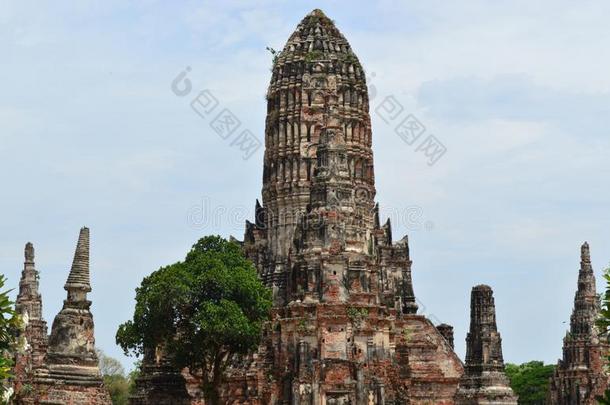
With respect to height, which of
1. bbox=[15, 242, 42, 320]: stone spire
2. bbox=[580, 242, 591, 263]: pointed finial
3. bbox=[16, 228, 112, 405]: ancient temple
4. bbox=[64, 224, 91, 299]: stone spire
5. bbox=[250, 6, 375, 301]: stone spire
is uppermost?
bbox=[250, 6, 375, 301]: stone spire

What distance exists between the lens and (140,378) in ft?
162

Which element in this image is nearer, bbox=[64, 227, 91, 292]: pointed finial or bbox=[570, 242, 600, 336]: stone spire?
bbox=[64, 227, 91, 292]: pointed finial

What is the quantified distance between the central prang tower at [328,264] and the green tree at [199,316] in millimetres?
3981

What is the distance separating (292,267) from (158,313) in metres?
10.8

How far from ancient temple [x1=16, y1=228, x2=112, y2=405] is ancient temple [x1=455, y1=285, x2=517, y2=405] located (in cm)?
2242

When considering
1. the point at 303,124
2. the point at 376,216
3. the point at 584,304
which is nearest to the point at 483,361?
the point at 584,304

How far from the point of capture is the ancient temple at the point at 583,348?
265ft

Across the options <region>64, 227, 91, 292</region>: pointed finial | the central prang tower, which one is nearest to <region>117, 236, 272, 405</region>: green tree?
the central prang tower

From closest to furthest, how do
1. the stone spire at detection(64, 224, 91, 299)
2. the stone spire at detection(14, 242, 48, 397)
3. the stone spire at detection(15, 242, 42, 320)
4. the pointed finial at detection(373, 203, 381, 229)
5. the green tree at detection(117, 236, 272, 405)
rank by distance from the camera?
the stone spire at detection(64, 224, 91, 299) < the stone spire at detection(14, 242, 48, 397) < the stone spire at detection(15, 242, 42, 320) < the green tree at detection(117, 236, 272, 405) < the pointed finial at detection(373, 203, 381, 229)

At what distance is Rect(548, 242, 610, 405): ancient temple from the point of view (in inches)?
3177

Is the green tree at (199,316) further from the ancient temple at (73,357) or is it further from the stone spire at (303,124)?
the ancient temple at (73,357)

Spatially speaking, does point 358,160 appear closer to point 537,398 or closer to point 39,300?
point 39,300

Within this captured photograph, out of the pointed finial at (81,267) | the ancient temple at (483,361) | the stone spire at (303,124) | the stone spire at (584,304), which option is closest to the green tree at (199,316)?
the ancient temple at (483,361)

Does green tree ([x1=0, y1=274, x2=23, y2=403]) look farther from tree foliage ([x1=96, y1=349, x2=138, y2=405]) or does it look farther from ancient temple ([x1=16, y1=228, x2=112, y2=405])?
tree foliage ([x1=96, y1=349, x2=138, y2=405])
